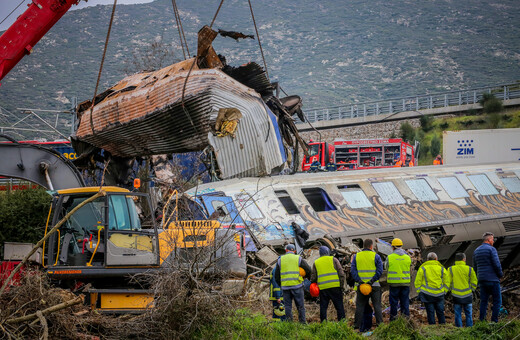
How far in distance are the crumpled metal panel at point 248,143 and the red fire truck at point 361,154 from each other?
80.3 feet

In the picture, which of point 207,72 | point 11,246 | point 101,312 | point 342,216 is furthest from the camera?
point 342,216

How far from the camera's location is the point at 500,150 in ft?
84.6

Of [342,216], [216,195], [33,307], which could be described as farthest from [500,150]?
[33,307]

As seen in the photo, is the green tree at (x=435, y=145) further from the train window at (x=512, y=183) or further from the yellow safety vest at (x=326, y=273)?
the yellow safety vest at (x=326, y=273)

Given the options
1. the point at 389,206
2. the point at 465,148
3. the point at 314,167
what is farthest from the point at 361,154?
the point at 389,206

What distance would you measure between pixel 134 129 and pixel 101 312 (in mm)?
2836

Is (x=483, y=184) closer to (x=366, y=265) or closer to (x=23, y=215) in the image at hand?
(x=366, y=265)

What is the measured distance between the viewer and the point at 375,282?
36.3 feet

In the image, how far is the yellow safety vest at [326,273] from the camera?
1108cm

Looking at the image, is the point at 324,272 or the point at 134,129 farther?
the point at 324,272

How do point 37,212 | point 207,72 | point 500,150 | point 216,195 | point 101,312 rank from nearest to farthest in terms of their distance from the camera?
1. point 207,72
2. point 101,312
3. point 216,195
4. point 37,212
5. point 500,150

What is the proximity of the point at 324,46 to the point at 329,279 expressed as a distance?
15085 cm

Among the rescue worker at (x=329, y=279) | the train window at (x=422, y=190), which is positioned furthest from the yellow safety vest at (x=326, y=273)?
→ the train window at (x=422, y=190)

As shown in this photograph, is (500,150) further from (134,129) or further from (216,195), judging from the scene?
(134,129)
